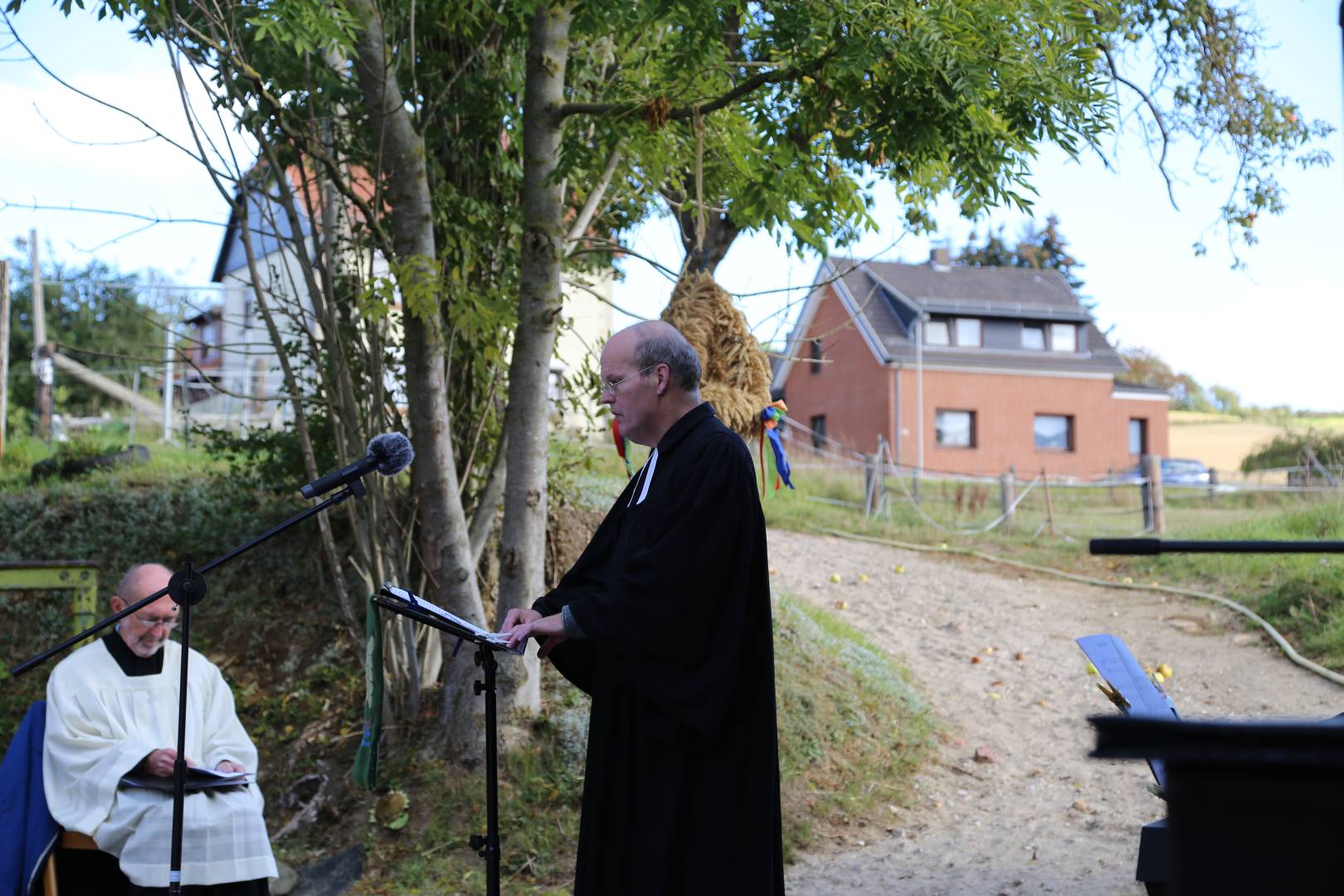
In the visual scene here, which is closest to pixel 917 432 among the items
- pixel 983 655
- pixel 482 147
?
pixel 983 655

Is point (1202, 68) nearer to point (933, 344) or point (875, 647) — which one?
point (875, 647)

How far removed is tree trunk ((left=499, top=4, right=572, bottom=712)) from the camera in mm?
6668

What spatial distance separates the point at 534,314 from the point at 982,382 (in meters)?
30.3

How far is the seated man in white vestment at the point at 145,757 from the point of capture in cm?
482

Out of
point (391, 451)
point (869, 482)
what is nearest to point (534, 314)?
point (391, 451)

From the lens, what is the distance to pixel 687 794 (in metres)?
3.53

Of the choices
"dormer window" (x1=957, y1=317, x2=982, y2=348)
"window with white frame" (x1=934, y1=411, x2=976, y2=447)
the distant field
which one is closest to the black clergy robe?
"window with white frame" (x1=934, y1=411, x2=976, y2=447)

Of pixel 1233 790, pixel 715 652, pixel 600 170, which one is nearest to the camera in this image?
pixel 1233 790

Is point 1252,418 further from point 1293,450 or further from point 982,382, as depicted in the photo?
point 1293,450

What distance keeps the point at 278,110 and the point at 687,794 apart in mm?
4281

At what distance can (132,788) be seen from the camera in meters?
4.89

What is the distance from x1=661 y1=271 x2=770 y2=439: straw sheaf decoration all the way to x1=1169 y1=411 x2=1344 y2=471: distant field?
40.3 metres

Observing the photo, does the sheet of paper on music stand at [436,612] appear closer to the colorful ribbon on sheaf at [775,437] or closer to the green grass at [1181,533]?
the colorful ribbon on sheaf at [775,437]

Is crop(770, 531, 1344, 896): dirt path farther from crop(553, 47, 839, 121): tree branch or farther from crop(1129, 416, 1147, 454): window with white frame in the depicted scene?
crop(1129, 416, 1147, 454): window with white frame
